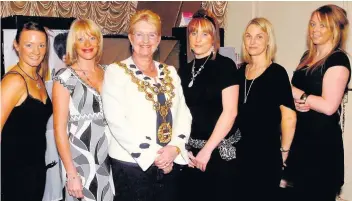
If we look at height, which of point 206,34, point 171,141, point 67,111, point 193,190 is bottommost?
point 193,190

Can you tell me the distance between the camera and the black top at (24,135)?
1995 millimetres

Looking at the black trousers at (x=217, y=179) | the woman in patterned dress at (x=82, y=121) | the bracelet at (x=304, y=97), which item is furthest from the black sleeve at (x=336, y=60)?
the woman in patterned dress at (x=82, y=121)

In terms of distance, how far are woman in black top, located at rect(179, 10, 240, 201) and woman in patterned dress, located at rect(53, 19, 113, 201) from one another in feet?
1.64

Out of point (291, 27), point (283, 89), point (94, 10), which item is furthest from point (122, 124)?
point (94, 10)

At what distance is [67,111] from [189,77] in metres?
0.70

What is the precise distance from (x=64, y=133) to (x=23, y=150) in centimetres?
22

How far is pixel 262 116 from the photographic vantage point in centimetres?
234

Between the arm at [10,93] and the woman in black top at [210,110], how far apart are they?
2.85 feet

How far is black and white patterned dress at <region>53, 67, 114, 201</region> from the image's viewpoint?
2.12m

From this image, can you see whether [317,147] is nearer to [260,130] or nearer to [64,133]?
[260,130]

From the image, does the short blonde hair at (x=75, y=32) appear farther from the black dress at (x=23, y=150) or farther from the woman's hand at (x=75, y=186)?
the woman's hand at (x=75, y=186)

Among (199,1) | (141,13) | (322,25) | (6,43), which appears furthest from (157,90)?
(199,1)

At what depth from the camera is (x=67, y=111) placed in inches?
82.0

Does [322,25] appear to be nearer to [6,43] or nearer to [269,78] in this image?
[269,78]
